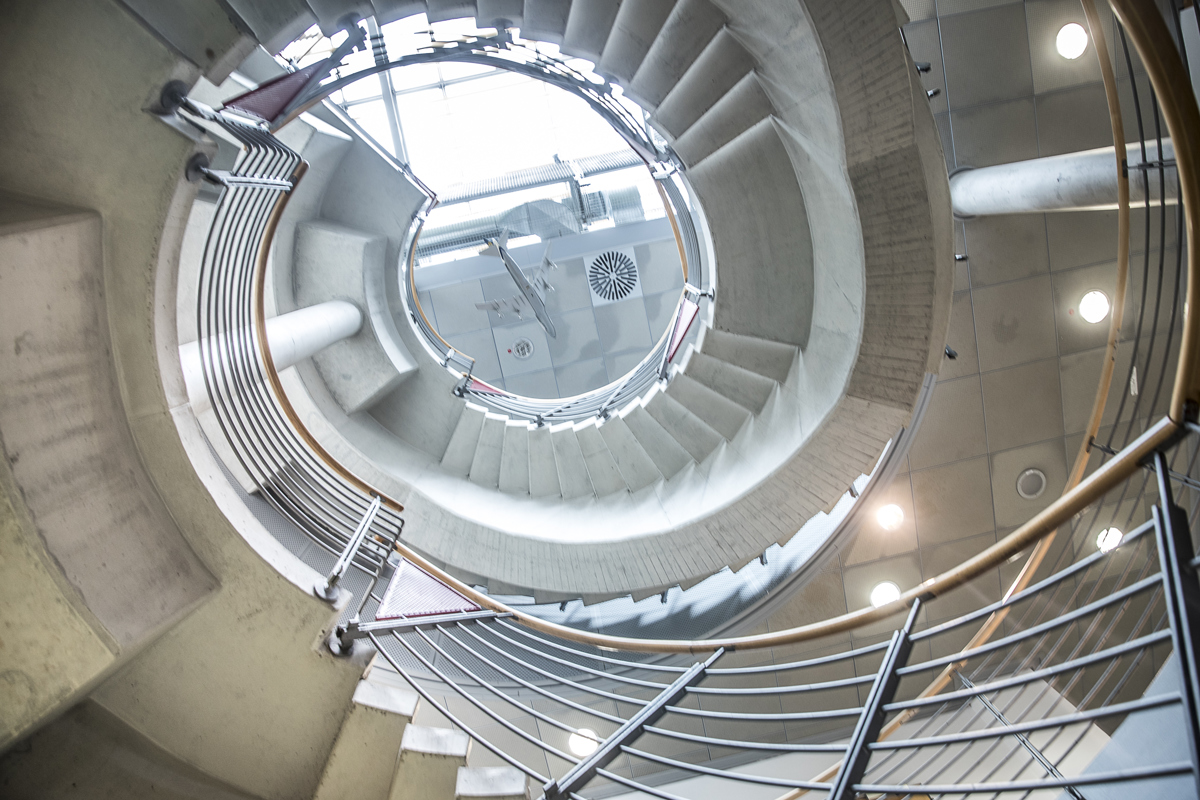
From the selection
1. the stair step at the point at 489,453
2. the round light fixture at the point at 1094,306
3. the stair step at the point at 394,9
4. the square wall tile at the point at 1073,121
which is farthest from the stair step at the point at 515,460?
the square wall tile at the point at 1073,121

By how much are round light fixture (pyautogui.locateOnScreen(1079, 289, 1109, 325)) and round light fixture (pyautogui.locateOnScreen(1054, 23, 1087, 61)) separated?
72.7 inches

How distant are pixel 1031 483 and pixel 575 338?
7661 mm

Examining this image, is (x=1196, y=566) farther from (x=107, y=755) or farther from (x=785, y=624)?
(x=785, y=624)

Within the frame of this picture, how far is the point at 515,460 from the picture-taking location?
26.5 ft

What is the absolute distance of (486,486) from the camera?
27.0ft

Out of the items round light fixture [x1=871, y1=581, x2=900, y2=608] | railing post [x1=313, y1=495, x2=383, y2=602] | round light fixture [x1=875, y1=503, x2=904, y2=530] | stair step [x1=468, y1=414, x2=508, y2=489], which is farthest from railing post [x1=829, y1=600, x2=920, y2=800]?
stair step [x1=468, y1=414, x2=508, y2=489]

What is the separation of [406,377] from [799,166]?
550cm

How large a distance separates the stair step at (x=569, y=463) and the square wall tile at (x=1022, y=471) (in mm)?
4262

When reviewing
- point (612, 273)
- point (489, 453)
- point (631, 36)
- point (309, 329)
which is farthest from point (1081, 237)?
point (612, 273)

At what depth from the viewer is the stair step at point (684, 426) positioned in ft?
23.2

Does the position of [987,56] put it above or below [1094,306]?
above

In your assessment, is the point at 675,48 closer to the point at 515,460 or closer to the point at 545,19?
the point at 545,19

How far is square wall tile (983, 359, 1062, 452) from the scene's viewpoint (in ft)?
18.2

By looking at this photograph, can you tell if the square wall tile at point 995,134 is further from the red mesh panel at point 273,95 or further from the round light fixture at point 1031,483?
the red mesh panel at point 273,95
